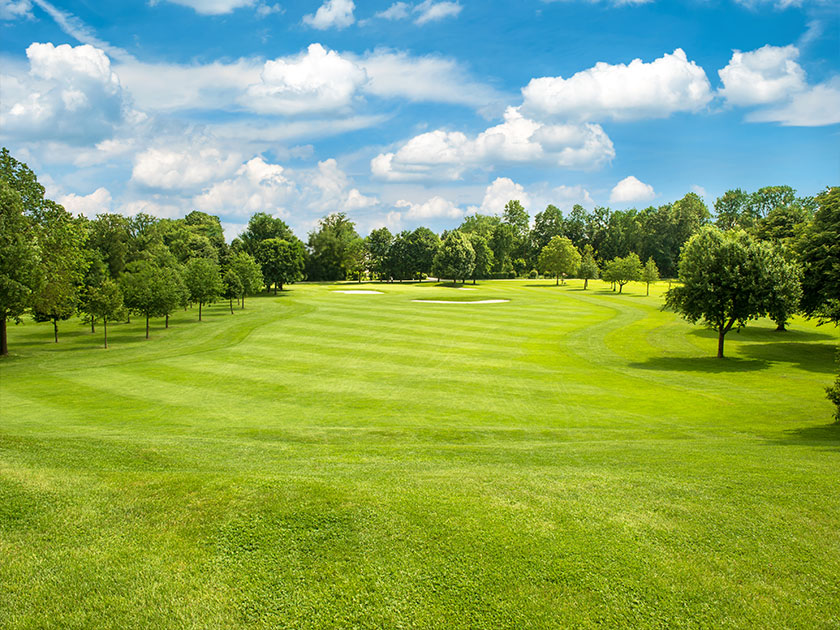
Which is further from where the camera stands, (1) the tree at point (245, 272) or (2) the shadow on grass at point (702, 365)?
(1) the tree at point (245, 272)

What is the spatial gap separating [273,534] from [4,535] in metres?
3.70

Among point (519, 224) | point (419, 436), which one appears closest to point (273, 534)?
point (419, 436)

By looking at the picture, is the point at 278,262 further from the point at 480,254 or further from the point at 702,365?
the point at 702,365

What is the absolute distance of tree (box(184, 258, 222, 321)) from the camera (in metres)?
56.8

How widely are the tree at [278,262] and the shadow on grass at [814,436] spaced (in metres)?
Answer: 84.9

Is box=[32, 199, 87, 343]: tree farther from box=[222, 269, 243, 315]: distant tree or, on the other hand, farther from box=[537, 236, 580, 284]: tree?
box=[537, 236, 580, 284]: tree

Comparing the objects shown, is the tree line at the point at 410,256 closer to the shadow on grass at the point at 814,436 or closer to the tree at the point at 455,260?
the tree at the point at 455,260

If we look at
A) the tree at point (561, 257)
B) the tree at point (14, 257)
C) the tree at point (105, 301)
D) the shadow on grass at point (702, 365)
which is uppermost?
the tree at point (561, 257)

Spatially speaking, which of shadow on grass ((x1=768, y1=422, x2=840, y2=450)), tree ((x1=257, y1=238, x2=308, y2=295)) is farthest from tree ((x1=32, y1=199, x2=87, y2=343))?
tree ((x1=257, y1=238, x2=308, y2=295))

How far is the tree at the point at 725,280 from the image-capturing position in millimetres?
32438

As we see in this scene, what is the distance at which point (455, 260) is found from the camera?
355 feet

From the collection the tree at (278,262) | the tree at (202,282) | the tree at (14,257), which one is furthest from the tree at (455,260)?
the tree at (14,257)

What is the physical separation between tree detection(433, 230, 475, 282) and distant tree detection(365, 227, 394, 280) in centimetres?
2032

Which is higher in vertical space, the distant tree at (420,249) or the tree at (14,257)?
the distant tree at (420,249)
